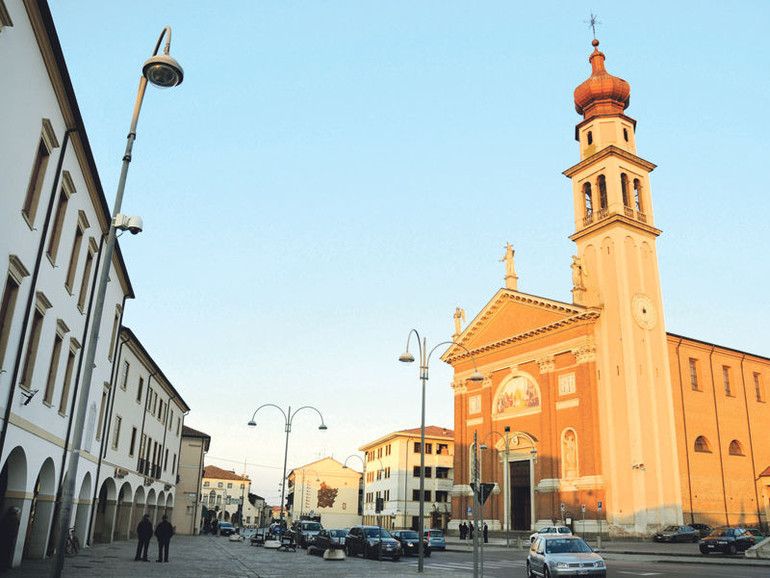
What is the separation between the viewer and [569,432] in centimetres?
4234

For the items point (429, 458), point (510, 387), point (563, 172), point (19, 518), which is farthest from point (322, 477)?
point (19, 518)

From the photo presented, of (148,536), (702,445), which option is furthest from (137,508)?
(702,445)

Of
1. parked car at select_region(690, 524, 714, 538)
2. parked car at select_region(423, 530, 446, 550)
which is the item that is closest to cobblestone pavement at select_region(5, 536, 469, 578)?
parked car at select_region(423, 530, 446, 550)

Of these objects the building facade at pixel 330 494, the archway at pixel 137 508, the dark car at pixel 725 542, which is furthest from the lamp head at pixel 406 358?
A: the building facade at pixel 330 494

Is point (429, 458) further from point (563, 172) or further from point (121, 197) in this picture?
point (121, 197)

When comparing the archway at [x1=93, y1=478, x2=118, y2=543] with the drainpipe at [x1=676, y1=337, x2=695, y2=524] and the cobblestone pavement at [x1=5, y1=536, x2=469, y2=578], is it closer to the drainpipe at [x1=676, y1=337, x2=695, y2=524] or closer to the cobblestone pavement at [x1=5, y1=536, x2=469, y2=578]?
the cobblestone pavement at [x1=5, y1=536, x2=469, y2=578]

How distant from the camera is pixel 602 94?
48062 mm

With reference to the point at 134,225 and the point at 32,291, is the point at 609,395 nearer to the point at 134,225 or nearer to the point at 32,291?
the point at 32,291

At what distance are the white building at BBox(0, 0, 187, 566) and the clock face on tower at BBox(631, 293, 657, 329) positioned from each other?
3222 centimetres

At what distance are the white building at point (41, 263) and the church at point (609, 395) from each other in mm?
23335

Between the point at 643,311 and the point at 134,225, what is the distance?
37978 mm

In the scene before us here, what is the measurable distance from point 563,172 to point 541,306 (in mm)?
11313

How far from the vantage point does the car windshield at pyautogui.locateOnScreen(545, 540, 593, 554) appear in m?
16.2

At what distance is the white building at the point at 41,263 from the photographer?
1196 cm
